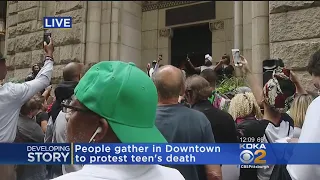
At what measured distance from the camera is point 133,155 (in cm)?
145

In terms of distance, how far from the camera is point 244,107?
3848 millimetres

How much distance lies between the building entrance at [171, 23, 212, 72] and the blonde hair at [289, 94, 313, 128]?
863cm

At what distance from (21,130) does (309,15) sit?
5.36m

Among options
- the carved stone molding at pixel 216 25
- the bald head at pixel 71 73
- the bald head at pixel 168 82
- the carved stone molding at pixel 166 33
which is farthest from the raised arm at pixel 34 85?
the carved stone molding at pixel 166 33

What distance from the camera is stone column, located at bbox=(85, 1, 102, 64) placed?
1055 centimetres

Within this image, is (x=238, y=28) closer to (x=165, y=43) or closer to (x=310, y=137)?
(x=165, y=43)

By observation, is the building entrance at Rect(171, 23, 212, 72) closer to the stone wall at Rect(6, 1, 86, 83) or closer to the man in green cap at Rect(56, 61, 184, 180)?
the stone wall at Rect(6, 1, 86, 83)

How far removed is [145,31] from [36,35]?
10.6ft

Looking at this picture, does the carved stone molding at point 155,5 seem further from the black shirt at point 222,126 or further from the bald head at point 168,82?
the bald head at point 168,82

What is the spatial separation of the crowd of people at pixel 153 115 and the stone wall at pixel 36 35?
5.27m

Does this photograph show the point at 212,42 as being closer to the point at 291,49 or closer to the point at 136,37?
the point at 136,37

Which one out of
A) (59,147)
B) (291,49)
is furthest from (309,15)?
(59,147)

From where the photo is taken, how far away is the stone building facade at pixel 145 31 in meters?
Result: 7.21

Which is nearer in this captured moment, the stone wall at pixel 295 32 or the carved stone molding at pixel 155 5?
the stone wall at pixel 295 32
